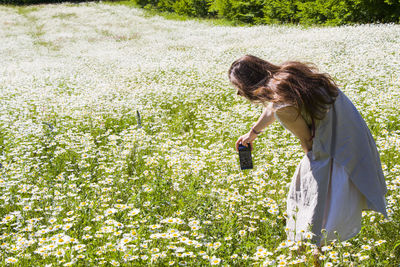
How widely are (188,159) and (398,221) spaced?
8.21 feet

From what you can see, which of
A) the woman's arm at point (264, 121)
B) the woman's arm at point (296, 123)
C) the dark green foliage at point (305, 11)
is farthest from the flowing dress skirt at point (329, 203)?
the dark green foliage at point (305, 11)

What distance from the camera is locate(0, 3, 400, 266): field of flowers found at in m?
2.91

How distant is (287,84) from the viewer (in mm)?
2803

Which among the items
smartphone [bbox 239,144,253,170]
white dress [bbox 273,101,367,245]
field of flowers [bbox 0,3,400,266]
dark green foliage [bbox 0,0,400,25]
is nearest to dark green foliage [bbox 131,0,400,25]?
dark green foliage [bbox 0,0,400,25]

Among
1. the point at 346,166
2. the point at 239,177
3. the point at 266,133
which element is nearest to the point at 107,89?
the point at 266,133

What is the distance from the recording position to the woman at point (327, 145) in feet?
9.27

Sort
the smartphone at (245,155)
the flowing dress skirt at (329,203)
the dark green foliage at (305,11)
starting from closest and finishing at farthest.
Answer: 1. the flowing dress skirt at (329,203)
2. the smartphone at (245,155)
3. the dark green foliage at (305,11)

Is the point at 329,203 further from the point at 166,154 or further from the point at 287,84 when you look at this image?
the point at 166,154

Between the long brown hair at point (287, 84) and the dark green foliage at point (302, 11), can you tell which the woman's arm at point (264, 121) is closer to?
the long brown hair at point (287, 84)

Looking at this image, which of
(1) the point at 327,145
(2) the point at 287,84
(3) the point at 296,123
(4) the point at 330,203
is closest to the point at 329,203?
(4) the point at 330,203

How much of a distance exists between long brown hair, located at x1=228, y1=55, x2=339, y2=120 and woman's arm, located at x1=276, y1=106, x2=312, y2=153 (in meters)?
0.08

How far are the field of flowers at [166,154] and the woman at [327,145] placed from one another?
265mm

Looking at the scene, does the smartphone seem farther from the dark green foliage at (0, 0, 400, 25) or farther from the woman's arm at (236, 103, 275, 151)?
the dark green foliage at (0, 0, 400, 25)

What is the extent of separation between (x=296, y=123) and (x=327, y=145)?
31cm
